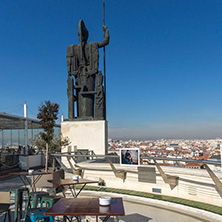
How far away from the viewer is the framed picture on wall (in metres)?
5.64

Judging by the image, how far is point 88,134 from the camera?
11883 mm

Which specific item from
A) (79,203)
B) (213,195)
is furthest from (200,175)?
(79,203)

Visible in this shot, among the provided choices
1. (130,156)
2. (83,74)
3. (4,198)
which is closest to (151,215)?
(130,156)

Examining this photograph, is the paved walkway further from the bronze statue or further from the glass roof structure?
the glass roof structure

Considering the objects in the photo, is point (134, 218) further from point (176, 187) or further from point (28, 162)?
point (28, 162)

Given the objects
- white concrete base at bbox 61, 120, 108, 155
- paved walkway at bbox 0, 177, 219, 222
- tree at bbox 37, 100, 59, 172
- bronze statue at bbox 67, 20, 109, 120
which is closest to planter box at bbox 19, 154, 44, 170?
white concrete base at bbox 61, 120, 108, 155

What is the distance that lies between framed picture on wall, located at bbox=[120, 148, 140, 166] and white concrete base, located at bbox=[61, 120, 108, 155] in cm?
595

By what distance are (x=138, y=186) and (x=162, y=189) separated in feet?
2.43

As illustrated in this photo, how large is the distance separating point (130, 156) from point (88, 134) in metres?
6.35

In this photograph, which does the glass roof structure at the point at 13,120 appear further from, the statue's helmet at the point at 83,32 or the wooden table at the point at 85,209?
the wooden table at the point at 85,209

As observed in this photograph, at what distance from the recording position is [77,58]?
13.2 metres

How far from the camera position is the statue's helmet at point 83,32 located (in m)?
13.1

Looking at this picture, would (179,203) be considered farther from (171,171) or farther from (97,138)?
(97,138)

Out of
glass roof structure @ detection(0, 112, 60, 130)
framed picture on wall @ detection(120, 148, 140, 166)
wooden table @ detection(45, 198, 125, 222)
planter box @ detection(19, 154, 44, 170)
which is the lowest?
planter box @ detection(19, 154, 44, 170)
